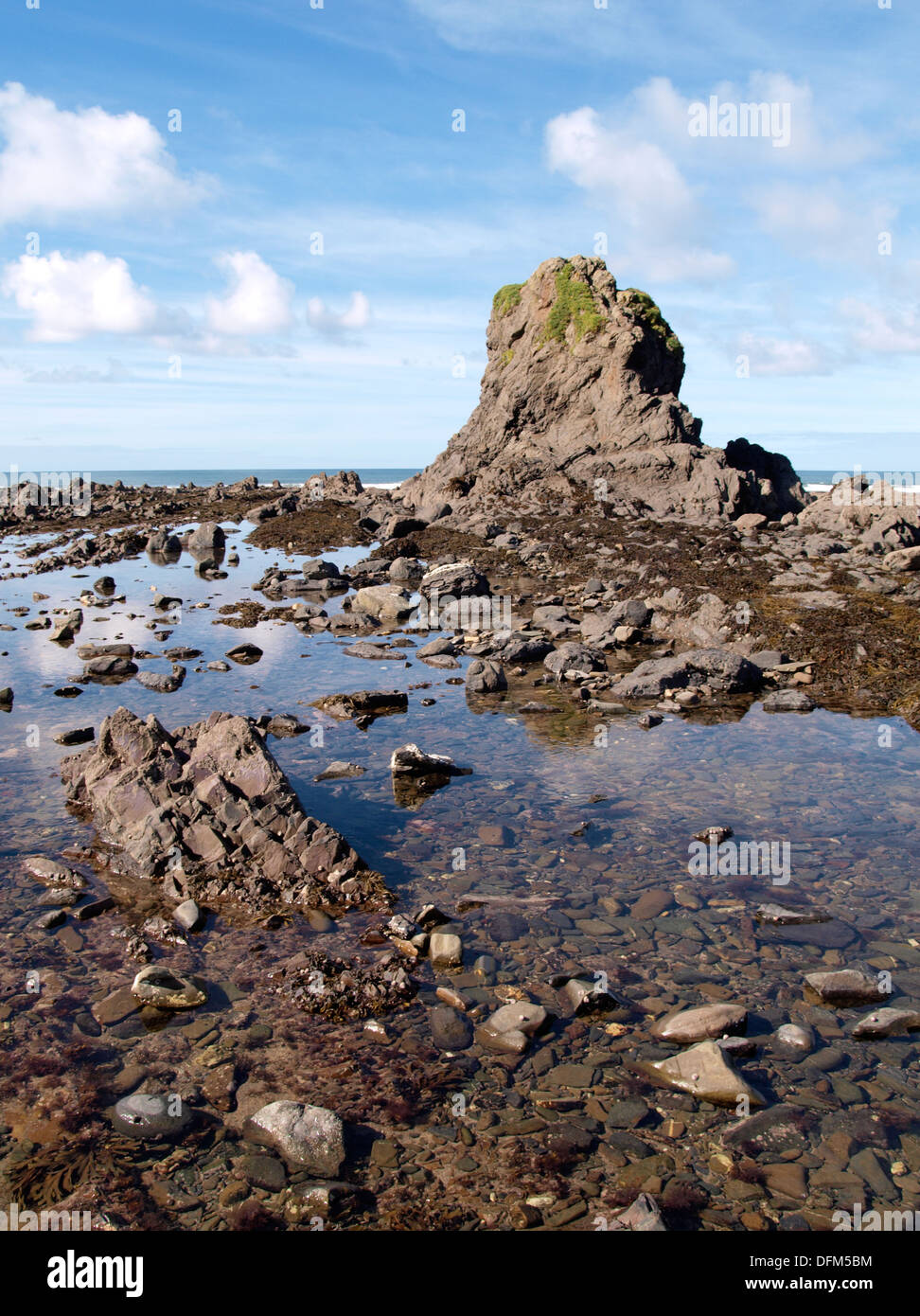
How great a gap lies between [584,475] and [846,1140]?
3465 cm

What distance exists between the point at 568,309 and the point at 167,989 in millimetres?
40911

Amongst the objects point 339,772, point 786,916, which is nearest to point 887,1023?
point 786,916

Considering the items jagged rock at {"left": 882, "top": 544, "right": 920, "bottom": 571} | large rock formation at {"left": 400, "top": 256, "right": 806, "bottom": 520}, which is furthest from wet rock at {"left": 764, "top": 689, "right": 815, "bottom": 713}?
large rock formation at {"left": 400, "top": 256, "right": 806, "bottom": 520}

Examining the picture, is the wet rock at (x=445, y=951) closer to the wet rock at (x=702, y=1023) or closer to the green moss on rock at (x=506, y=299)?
the wet rock at (x=702, y=1023)

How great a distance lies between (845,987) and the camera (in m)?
6.80

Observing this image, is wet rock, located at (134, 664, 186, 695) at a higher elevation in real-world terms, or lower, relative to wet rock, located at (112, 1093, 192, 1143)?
higher

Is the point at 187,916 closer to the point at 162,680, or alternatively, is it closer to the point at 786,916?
the point at 786,916

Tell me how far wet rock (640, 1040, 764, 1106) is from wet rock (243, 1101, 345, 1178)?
2.29 meters

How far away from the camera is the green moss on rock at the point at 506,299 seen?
147 feet

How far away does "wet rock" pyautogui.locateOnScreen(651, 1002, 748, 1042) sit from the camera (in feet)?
20.5

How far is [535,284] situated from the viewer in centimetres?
4316

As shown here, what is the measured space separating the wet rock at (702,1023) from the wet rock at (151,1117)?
351cm

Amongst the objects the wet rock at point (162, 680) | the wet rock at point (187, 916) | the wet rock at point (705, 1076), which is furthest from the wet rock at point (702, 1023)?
the wet rock at point (162, 680)

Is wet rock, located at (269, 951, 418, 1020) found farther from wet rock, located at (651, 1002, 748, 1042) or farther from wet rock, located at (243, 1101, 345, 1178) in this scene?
wet rock, located at (651, 1002, 748, 1042)
